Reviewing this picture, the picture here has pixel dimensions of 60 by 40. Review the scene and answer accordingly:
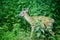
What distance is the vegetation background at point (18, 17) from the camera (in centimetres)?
952

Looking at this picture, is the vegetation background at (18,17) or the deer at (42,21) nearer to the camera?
the deer at (42,21)

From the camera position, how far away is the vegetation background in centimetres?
952

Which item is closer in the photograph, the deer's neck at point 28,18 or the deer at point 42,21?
the deer at point 42,21

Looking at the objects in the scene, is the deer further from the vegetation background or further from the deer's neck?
the vegetation background

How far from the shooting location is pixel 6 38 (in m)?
9.30

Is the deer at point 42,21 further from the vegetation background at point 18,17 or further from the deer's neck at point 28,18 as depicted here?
the vegetation background at point 18,17

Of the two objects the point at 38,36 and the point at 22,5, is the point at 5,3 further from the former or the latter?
the point at 38,36

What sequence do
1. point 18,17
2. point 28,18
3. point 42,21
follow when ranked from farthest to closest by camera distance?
point 18,17, point 28,18, point 42,21

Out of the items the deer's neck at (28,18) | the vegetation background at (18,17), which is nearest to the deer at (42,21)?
the deer's neck at (28,18)

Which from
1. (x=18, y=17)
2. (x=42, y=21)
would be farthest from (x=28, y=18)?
(x=18, y=17)

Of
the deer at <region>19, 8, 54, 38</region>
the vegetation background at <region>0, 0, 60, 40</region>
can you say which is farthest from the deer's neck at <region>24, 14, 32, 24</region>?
the vegetation background at <region>0, 0, 60, 40</region>

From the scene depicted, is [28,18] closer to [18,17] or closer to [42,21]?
[42,21]

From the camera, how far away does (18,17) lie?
10250 millimetres

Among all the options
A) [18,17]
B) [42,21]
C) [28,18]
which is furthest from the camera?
[18,17]
